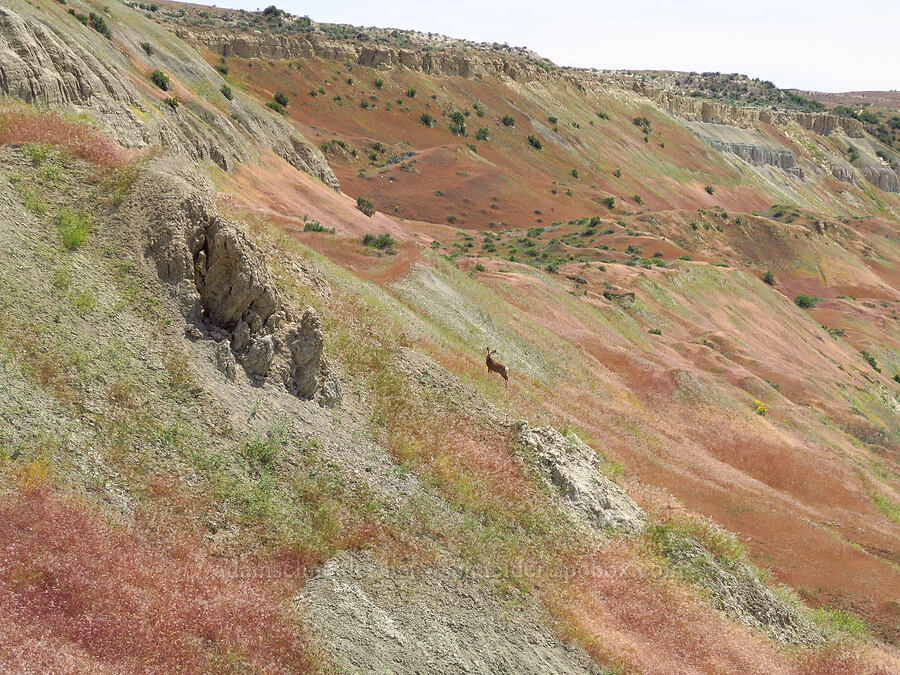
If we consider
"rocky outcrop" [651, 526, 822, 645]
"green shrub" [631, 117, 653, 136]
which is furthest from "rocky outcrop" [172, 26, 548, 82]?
"rocky outcrop" [651, 526, 822, 645]

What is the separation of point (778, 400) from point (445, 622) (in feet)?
115

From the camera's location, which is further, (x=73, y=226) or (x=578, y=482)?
(x=578, y=482)

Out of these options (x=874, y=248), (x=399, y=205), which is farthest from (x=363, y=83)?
(x=874, y=248)

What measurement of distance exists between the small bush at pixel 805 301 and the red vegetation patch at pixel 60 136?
250 feet

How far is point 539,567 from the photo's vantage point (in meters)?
12.4

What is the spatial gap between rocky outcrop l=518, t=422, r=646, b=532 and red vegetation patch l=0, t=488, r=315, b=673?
7356 millimetres

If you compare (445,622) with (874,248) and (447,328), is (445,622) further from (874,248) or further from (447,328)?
(874,248)

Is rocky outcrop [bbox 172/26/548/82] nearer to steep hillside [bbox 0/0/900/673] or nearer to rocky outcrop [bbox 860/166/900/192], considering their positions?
steep hillside [bbox 0/0/900/673]

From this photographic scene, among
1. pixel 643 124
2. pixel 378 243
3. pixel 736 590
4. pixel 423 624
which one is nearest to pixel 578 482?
pixel 736 590

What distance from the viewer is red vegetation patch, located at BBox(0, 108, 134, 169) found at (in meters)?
13.9

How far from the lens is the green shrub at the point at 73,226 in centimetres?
1240

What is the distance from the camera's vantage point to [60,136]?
14.4m

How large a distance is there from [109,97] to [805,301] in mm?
72360

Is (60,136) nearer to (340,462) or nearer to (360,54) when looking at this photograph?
(340,462)
